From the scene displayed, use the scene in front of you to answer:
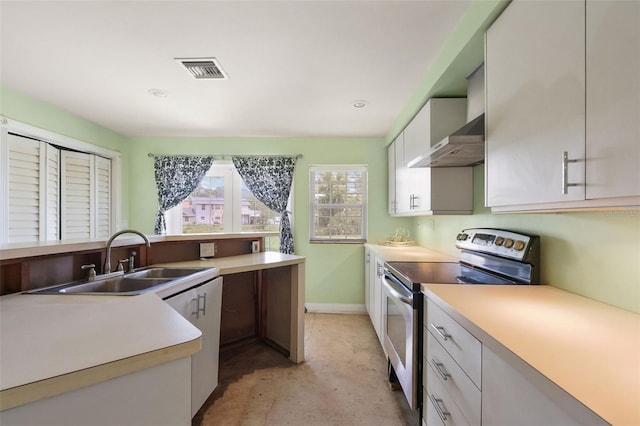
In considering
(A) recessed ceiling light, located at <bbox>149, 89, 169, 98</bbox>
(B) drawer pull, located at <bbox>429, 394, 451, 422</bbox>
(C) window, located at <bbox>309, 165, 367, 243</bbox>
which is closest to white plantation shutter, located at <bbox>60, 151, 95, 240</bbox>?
(A) recessed ceiling light, located at <bbox>149, 89, 169, 98</bbox>

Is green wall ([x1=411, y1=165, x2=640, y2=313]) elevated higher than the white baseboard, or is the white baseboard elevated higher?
green wall ([x1=411, y1=165, x2=640, y2=313])

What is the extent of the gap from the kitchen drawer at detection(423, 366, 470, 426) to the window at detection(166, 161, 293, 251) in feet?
9.33

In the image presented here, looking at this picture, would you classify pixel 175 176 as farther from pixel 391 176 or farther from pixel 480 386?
pixel 480 386

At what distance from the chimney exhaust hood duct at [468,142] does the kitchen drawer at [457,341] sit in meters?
0.86

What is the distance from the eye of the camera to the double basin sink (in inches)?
54.6

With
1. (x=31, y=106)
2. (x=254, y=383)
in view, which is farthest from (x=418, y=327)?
(x=31, y=106)

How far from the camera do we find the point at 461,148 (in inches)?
63.4

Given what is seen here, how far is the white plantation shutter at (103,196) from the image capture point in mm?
3469

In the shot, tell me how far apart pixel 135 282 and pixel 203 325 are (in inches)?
19.6

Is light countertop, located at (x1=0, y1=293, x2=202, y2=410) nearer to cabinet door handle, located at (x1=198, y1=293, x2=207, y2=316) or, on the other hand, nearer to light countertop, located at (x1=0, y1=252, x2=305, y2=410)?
light countertop, located at (x1=0, y1=252, x2=305, y2=410)

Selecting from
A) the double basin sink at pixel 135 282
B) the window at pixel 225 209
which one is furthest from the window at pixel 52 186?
the double basin sink at pixel 135 282

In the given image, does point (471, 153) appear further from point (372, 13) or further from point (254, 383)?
point (254, 383)

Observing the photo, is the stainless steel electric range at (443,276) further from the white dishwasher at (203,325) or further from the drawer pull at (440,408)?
the white dishwasher at (203,325)

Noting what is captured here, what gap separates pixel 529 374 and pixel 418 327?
2.90 ft
